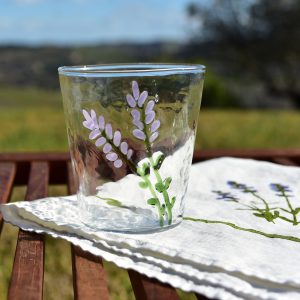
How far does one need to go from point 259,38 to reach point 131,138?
847cm

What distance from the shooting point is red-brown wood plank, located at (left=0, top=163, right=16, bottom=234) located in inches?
29.2

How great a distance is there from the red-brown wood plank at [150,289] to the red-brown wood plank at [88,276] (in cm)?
2

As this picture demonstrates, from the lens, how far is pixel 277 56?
28.5 ft

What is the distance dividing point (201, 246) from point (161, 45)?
7597 millimetres

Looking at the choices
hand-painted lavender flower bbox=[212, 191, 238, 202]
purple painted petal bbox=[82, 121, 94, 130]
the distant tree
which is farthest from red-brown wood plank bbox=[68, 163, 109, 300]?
the distant tree

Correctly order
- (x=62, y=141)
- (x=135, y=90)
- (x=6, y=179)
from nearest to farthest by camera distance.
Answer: (x=135, y=90), (x=6, y=179), (x=62, y=141)

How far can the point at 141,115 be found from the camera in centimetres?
56

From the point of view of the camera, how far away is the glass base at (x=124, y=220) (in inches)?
22.0

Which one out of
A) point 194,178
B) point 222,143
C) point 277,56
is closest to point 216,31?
point 277,56

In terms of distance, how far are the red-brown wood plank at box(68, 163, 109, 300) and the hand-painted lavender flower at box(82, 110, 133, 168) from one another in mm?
93

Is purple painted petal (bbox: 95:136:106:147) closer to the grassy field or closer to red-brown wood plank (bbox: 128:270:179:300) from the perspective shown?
red-brown wood plank (bbox: 128:270:179:300)

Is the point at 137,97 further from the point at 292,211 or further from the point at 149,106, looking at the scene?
the point at 292,211

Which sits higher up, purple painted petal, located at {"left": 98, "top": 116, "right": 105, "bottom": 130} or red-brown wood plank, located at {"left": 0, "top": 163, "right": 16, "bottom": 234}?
purple painted petal, located at {"left": 98, "top": 116, "right": 105, "bottom": 130}

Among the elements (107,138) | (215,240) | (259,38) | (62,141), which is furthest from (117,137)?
(259,38)
